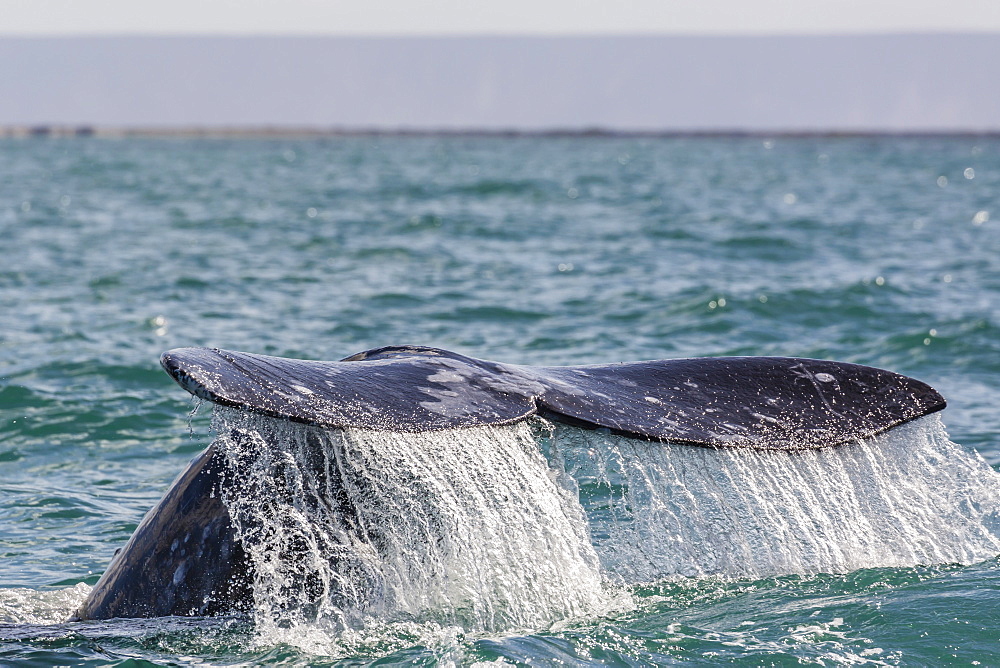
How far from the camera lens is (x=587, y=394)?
4.04 meters

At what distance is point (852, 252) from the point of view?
19250mm

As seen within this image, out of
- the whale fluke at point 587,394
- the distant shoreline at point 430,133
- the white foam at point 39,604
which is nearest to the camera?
the whale fluke at point 587,394

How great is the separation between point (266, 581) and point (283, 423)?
0.56 metres

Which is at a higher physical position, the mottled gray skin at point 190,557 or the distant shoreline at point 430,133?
the distant shoreline at point 430,133

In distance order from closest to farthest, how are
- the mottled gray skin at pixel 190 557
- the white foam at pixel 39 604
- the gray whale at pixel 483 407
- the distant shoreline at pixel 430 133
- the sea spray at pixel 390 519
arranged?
the gray whale at pixel 483 407 < the sea spray at pixel 390 519 < the mottled gray skin at pixel 190 557 < the white foam at pixel 39 604 < the distant shoreline at pixel 430 133

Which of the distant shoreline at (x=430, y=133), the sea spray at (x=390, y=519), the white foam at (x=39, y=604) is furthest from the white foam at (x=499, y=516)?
the distant shoreline at (x=430, y=133)

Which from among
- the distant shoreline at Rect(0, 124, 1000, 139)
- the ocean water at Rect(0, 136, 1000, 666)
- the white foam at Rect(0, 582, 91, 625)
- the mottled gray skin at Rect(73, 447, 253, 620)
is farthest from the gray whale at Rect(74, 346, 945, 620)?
the distant shoreline at Rect(0, 124, 1000, 139)

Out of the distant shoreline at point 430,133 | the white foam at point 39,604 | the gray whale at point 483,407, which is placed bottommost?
the white foam at point 39,604

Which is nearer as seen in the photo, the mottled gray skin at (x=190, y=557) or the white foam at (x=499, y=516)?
the white foam at (x=499, y=516)

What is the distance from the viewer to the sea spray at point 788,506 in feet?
13.9

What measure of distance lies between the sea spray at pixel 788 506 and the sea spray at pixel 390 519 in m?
0.23

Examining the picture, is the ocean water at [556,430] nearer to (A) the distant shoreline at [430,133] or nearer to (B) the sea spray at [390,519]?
(B) the sea spray at [390,519]

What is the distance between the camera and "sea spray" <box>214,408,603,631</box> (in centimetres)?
388

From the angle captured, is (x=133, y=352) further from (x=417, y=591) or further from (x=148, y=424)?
(x=417, y=591)
